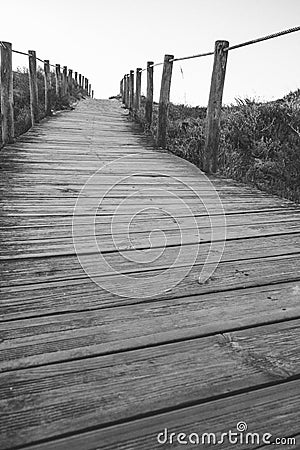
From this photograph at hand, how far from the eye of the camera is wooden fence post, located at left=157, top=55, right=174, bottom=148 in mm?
6262

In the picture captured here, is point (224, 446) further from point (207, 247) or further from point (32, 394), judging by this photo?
point (207, 247)

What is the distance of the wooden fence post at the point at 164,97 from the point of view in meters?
6.26

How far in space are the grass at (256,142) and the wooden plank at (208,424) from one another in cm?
507

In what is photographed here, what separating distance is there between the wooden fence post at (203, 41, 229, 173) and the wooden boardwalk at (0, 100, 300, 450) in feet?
4.17

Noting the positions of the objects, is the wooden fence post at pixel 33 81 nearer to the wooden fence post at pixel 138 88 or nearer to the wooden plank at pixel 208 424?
Answer: the wooden fence post at pixel 138 88

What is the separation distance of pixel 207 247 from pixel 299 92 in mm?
12509

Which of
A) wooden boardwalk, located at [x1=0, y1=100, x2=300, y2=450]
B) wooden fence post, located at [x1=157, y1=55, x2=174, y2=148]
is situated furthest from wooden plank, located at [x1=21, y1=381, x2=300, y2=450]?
wooden fence post, located at [x1=157, y1=55, x2=174, y2=148]

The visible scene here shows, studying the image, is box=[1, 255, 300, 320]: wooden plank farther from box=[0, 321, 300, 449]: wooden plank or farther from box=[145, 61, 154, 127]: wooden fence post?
box=[145, 61, 154, 127]: wooden fence post

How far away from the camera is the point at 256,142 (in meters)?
8.65

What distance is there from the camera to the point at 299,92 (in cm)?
1347

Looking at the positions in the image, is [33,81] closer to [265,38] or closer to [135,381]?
[265,38]

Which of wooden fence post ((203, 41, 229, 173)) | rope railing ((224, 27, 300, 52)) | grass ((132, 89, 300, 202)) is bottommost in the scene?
grass ((132, 89, 300, 202))

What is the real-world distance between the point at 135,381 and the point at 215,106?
3.57 meters

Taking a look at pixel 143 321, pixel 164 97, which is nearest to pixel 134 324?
pixel 143 321
